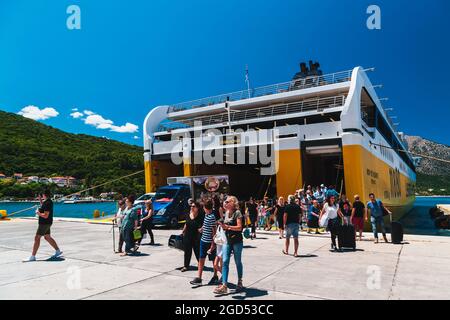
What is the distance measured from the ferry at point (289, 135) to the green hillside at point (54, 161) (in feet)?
203

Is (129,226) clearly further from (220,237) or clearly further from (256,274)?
(220,237)

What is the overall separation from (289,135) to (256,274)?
1524 cm

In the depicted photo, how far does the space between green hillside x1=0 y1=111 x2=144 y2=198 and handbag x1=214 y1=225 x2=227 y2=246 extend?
83.6 meters

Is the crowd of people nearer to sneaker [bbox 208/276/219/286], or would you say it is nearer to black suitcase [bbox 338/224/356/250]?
sneaker [bbox 208/276/219/286]

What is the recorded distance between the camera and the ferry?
18.6m

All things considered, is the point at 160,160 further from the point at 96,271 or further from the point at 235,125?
the point at 96,271

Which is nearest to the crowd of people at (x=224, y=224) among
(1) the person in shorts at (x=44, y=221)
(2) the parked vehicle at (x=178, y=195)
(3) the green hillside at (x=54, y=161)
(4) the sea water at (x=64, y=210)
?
(1) the person in shorts at (x=44, y=221)

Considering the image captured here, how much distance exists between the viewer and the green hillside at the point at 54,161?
89.1m

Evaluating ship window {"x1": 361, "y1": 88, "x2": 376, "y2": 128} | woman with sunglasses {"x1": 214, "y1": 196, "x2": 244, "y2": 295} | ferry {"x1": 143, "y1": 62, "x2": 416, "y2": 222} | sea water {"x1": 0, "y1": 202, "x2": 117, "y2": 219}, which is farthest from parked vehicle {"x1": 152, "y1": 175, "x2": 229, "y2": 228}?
sea water {"x1": 0, "y1": 202, "x2": 117, "y2": 219}

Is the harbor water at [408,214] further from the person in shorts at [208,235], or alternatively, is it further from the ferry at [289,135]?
the person in shorts at [208,235]

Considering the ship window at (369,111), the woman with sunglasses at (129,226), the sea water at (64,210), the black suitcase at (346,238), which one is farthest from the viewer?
the sea water at (64,210)

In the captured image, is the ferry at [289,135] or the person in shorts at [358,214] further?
the ferry at [289,135]

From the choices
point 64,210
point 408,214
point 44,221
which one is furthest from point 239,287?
point 64,210

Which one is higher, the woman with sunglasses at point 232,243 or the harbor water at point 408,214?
the woman with sunglasses at point 232,243
